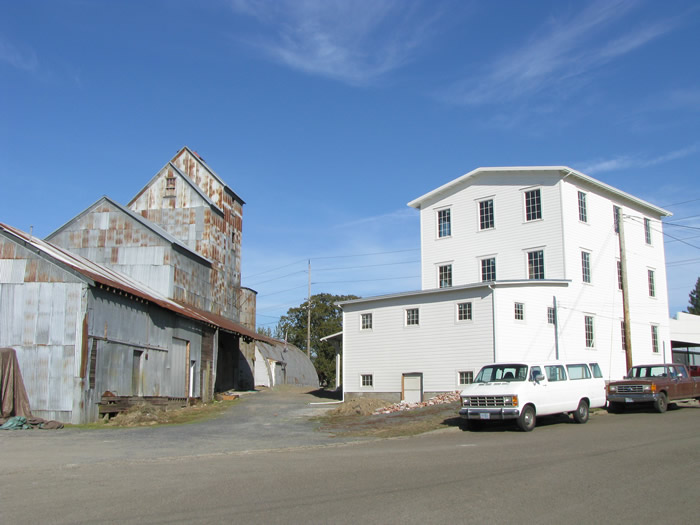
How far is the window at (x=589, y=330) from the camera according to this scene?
3331cm

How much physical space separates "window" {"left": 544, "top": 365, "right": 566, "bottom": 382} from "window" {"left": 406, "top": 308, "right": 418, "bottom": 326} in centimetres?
1218

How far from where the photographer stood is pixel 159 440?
18.2 metres

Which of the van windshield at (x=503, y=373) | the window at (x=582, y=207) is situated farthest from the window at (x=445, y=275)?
the van windshield at (x=503, y=373)

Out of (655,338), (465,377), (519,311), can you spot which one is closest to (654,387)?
(519,311)

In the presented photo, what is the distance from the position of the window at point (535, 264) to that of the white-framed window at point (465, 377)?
7.87m

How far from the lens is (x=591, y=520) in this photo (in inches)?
298

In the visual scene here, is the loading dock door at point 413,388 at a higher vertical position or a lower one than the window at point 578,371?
lower

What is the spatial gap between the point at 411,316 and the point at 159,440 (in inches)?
642

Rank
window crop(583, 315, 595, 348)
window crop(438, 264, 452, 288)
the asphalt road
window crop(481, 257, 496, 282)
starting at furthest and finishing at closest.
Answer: window crop(438, 264, 452, 288) → window crop(481, 257, 496, 282) → window crop(583, 315, 595, 348) → the asphalt road

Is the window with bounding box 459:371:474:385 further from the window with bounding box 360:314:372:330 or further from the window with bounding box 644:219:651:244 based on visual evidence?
the window with bounding box 644:219:651:244

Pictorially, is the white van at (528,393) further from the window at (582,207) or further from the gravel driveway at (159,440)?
the window at (582,207)

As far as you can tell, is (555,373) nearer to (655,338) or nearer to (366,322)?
(366,322)

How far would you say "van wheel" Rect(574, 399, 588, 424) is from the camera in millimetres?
20188

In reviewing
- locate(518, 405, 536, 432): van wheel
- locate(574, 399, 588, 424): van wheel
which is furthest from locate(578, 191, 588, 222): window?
locate(518, 405, 536, 432): van wheel
